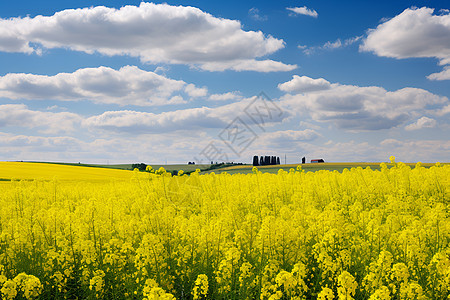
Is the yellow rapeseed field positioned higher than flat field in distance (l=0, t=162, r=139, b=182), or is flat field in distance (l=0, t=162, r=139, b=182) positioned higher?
flat field in distance (l=0, t=162, r=139, b=182)

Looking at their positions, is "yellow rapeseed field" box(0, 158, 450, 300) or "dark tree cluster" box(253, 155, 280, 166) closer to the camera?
"yellow rapeseed field" box(0, 158, 450, 300)

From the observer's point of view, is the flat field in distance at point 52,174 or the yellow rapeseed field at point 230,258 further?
the flat field in distance at point 52,174

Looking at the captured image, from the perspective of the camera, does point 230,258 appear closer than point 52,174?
Yes

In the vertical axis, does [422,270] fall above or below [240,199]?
below

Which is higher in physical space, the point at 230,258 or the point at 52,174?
the point at 52,174

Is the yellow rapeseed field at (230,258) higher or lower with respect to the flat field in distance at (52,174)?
lower

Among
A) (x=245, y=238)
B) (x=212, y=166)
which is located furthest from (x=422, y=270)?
(x=212, y=166)

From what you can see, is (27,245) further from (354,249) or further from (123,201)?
(354,249)

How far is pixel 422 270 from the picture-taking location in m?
5.68

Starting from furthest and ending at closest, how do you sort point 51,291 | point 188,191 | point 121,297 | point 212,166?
point 212,166 < point 188,191 < point 51,291 < point 121,297

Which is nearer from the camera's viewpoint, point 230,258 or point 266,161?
point 230,258

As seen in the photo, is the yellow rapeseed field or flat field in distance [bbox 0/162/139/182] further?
flat field in distance [bbox 0/162/139/182]

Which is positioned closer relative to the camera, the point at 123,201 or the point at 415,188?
the point at 123,201

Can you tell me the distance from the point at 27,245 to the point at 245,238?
445 centimetres
